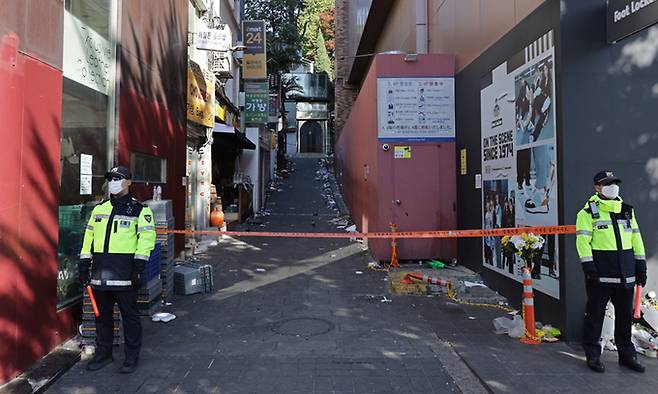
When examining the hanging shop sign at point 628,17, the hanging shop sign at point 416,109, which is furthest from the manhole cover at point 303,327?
the hanging shop sign at point 628,17

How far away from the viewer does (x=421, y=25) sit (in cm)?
1122

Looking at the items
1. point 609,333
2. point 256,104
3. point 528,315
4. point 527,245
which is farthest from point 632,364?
point 256,104

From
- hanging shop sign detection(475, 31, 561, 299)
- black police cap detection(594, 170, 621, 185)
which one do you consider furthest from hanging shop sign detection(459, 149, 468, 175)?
black police cap detection(594, 170, 621, 185)

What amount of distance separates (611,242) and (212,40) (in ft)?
35.7

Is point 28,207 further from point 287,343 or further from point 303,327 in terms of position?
point 303,327

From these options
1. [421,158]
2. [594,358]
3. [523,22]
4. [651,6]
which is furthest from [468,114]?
[594,358]

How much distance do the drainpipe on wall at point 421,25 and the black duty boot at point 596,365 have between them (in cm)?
849

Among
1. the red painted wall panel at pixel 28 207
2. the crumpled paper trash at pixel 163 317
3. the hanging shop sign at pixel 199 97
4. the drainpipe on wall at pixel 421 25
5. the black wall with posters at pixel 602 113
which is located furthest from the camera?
the drainpipe on wall at pixel 421 25

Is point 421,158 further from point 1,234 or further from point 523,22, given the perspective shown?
point 1,234

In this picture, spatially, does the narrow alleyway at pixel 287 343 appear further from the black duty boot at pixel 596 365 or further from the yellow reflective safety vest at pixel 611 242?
the yellow reflective safety vest at pixel 611 242

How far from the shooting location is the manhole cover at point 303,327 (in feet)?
18.0

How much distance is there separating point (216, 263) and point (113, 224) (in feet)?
19.0

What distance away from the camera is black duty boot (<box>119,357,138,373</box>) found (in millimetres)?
4324

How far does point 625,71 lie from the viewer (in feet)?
16.8
